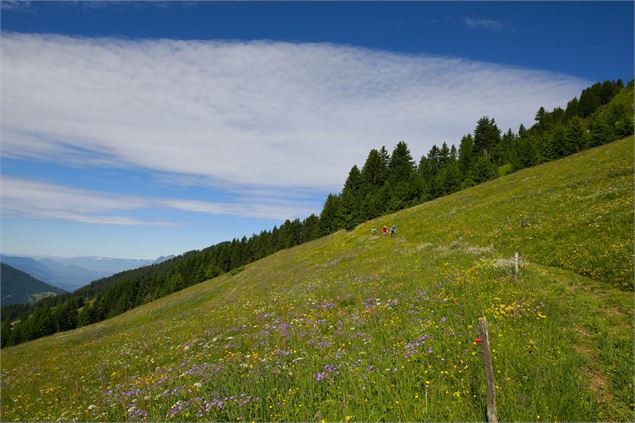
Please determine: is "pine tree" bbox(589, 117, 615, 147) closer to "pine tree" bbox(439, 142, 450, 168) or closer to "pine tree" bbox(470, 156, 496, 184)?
"pine tree" bbox(470, 156, 496, 184)

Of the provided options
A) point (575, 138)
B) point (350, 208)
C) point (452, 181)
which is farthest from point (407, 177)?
point (575, 138)

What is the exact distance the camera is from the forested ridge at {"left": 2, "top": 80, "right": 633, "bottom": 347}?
58.0 metres

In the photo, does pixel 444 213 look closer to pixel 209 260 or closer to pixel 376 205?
pixel 376 205

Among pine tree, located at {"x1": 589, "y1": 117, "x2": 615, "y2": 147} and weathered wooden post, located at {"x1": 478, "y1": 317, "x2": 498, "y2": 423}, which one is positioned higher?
pine tree, located at {"x1": 589, "y1": 117, "x2": 615, "y2": 147}

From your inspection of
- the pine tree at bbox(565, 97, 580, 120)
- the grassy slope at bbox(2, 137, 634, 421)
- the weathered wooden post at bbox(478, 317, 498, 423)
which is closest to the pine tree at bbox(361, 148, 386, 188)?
the grassy slope at bbox(2, 137, 634, 421)

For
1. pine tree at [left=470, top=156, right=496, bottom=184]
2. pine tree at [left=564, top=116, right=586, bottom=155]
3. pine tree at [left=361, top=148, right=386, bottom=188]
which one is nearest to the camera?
pine tree at [left=564, top=116, right=586, bottom=155]

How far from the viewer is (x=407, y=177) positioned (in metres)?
78.1

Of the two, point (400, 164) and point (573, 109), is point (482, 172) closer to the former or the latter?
point (400, 164)

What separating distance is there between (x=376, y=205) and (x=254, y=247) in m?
64.3

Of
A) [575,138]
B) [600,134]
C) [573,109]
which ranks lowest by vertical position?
[600,134]

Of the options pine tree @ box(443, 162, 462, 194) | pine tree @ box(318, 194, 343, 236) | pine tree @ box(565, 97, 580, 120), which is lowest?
pine tree @ box(318, 194, 343, 236)

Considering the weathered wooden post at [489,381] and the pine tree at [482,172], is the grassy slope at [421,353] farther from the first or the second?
the pine tree at [482,172]

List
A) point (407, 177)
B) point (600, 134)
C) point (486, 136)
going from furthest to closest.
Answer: point (486, 136) → point (407, 177) → point (600, 134)

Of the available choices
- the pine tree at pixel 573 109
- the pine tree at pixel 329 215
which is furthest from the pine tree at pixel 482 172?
the pine tree at pixel 573 109
